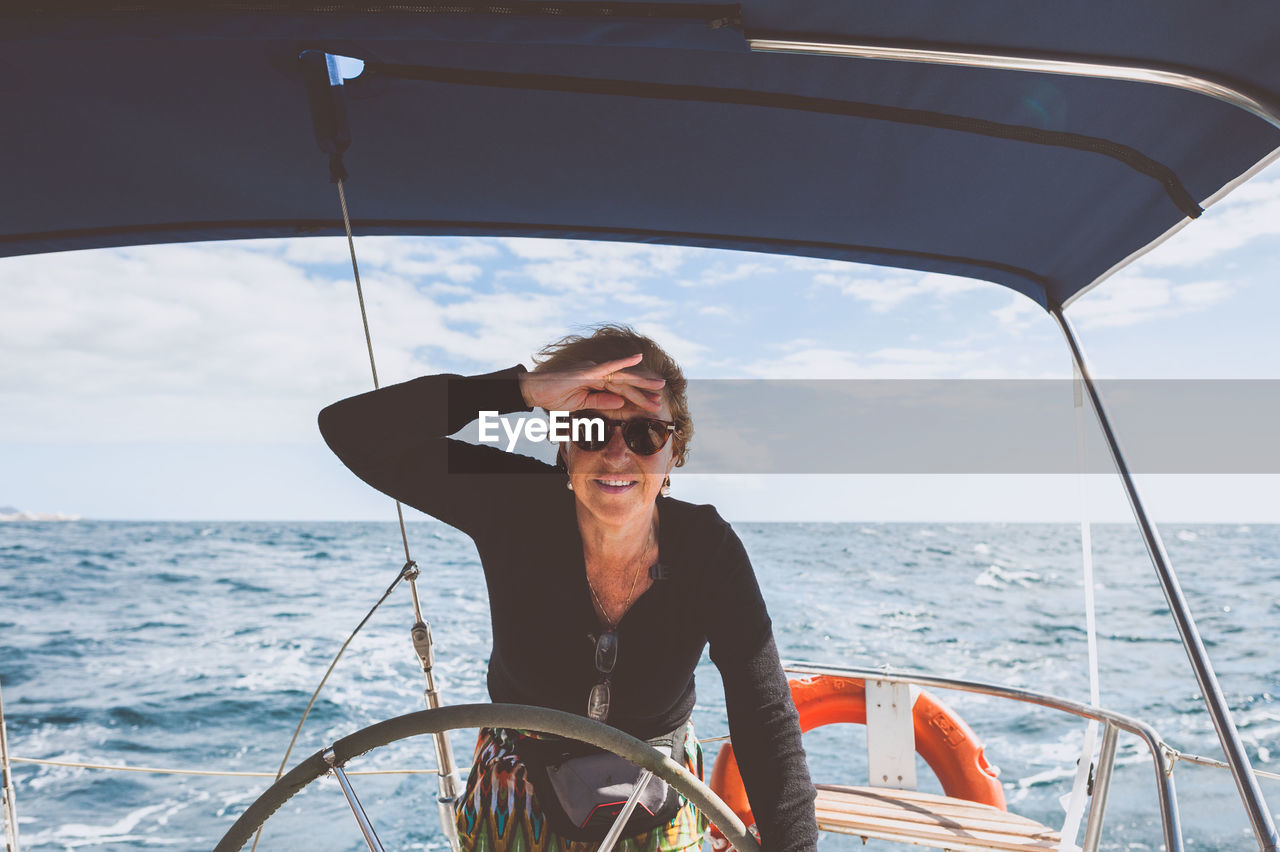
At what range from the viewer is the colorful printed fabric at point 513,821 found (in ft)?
4.02

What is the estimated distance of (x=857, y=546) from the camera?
961 inches

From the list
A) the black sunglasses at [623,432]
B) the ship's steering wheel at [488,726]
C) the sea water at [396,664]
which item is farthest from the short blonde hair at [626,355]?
the sea water at [396,664]

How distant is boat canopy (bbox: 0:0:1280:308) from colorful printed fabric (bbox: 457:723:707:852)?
99cm

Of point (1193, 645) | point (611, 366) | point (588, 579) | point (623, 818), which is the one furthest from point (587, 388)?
point (1193, 645)

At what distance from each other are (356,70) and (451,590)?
1466 cm

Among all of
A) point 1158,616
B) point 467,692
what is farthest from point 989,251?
point 1158,616

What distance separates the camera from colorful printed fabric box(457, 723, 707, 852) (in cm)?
122

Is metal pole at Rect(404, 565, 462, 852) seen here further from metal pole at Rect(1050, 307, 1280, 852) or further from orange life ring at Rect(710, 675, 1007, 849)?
metal pole at Rect(1050, 307, 1280, 852)

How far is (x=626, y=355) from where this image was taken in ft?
4.58

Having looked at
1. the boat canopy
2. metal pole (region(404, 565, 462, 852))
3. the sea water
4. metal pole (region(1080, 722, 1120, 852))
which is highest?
the boat canopy

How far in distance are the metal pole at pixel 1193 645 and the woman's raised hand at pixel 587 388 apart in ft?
2.82

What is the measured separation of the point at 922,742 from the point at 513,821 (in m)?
1.29

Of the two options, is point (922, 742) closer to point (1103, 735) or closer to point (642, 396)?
point (1103, 735)

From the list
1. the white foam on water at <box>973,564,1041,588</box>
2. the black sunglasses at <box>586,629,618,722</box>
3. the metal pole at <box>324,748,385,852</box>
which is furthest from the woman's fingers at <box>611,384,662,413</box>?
the white foam on water at <box>973,564,1041,588</box>
